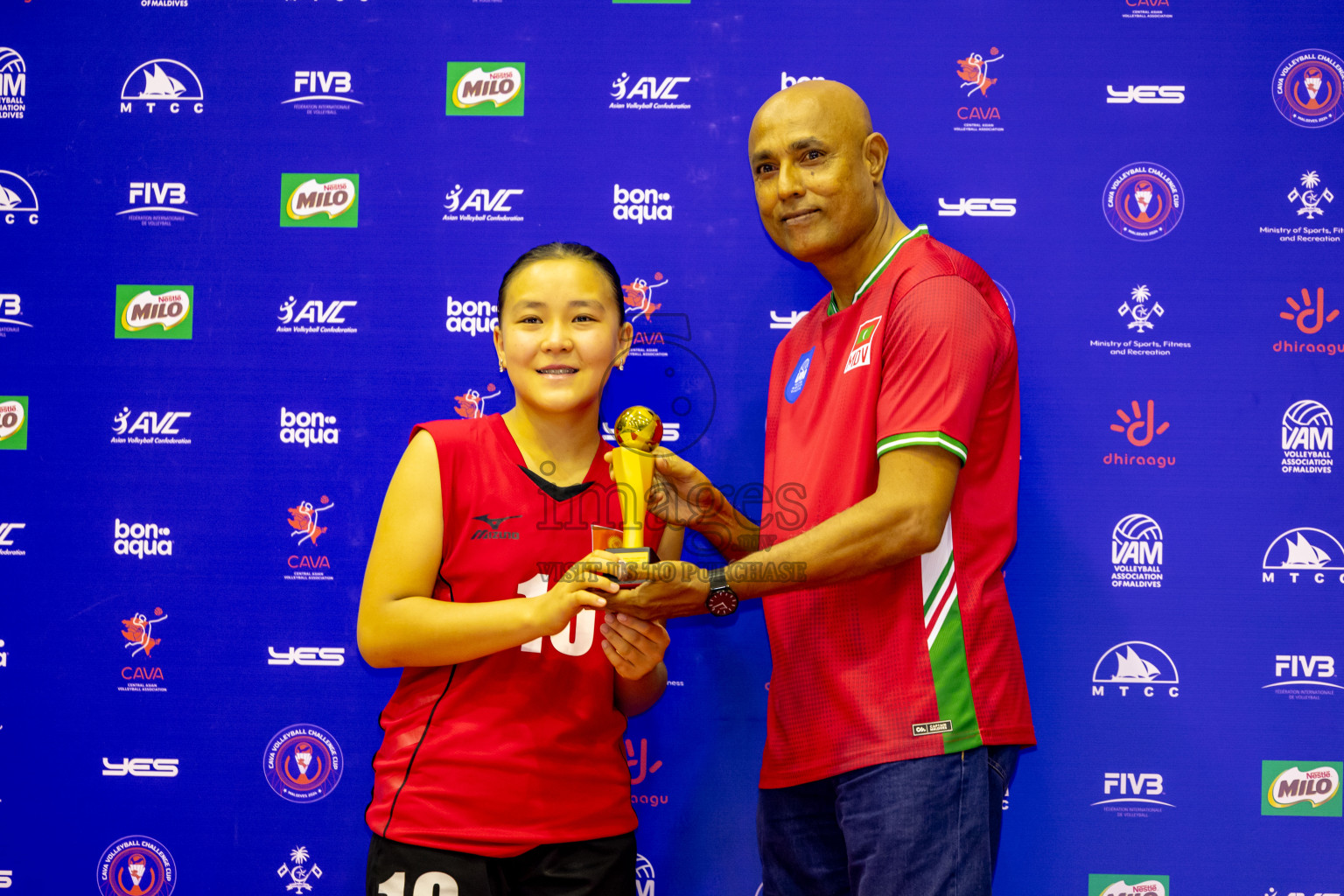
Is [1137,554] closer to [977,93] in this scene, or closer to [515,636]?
[977,93]

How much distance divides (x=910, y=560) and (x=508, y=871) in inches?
46.4

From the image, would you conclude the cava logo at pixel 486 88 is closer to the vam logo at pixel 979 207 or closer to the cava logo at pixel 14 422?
the vam logo at pixel 979 207

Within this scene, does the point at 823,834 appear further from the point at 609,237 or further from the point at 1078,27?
the point at 1078,27

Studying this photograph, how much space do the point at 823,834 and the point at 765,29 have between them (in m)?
2.43

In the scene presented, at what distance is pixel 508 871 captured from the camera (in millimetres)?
1985

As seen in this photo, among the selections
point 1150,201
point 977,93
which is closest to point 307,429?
point 977,93

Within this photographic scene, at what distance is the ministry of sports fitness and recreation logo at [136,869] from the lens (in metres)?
2.79

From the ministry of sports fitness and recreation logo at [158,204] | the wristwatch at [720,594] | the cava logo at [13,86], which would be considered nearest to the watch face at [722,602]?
the wristwatch at [720,594]

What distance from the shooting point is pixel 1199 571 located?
2719mm

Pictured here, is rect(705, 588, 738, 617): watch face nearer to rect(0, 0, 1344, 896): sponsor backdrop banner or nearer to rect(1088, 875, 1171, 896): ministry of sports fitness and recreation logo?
rect(0, 0, 1344, 896): sponsor backdrop banner

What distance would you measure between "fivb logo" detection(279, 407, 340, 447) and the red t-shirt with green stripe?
1529 millimetres

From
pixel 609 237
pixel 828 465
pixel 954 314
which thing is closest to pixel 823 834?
pixel 828 465

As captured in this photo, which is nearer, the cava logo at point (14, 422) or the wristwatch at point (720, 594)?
the wristwatch at point (720, 594)

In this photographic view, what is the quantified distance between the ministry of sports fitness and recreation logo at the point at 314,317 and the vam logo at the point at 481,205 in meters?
0.46
